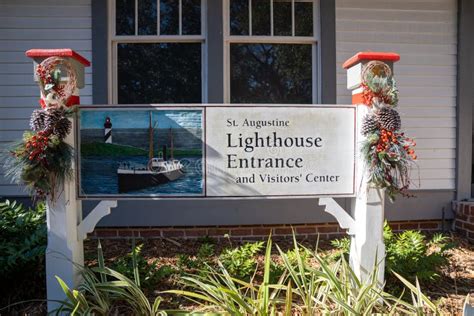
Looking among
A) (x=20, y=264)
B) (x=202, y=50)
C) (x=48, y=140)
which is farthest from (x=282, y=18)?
(x=20, y=264)

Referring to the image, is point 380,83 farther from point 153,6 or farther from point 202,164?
point 153,6

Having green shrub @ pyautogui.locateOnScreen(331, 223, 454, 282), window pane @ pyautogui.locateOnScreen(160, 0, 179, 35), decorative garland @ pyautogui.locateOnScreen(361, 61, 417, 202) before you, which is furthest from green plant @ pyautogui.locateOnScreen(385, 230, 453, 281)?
window pane @ pyautogui.locateOnScreen(160, 0, 179, 35)

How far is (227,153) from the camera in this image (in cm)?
291

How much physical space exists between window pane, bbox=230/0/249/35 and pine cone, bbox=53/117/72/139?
238 cm

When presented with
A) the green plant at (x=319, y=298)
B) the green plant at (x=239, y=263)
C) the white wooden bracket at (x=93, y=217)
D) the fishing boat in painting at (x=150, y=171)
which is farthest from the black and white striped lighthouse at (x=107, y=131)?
the green plant at (x=239, y=263)

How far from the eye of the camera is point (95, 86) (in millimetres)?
4238

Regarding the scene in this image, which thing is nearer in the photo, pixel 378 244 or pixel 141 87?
pixel 378 244

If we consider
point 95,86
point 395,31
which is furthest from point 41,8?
point 395,31

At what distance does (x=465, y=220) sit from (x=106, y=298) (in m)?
3.95

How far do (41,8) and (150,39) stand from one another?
1256 millimetres

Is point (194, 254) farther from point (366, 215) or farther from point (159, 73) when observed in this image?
point (159, 73)

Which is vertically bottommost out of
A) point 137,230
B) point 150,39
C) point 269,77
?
point 137,230

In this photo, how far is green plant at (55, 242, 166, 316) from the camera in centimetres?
258

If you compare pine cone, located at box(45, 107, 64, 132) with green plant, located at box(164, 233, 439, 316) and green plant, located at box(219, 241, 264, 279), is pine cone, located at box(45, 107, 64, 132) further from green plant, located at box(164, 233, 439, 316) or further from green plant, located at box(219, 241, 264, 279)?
green plant, located at box(219, 241, 264, 279)
